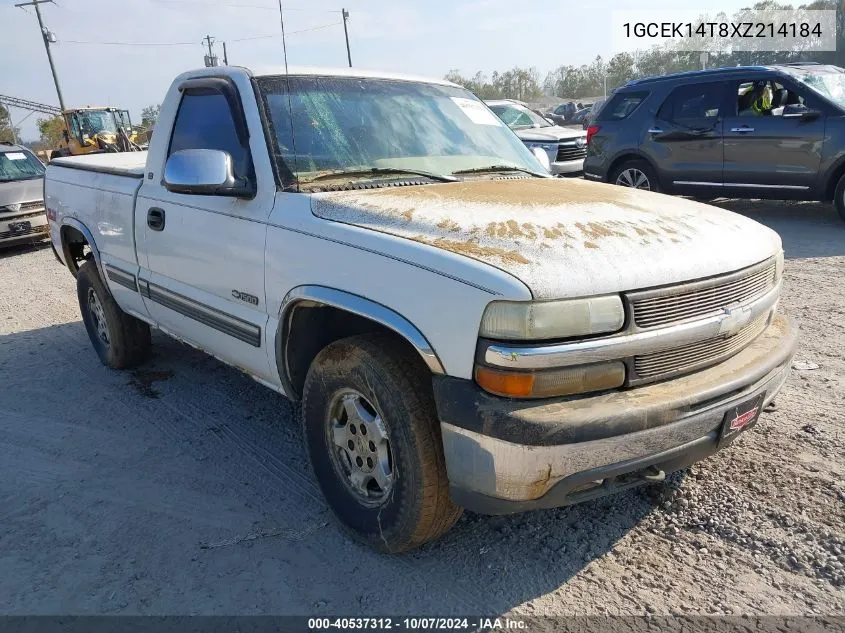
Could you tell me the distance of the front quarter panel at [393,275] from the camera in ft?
7.18

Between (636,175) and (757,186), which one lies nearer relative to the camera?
(757,186)

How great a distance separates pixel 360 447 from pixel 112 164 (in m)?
3.41

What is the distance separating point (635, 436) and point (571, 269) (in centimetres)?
58

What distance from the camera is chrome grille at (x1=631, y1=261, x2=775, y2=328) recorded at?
7.42 ft

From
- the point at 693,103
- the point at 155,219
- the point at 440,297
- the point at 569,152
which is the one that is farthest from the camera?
the point at 569,152

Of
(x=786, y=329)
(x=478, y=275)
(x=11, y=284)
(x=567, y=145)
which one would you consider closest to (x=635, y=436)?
(x=478, y=275)

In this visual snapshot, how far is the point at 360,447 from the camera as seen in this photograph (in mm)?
2762

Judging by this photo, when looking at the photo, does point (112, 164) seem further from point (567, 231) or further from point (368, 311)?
point (567, 231)

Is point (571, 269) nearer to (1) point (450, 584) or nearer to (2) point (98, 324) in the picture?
(1) point (450, 584)

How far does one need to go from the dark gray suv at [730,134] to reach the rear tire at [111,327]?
740 centimetres

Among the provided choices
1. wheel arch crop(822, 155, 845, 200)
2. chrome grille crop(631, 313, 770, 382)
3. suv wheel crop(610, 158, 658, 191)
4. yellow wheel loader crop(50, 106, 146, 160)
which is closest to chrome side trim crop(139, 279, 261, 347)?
chrome grille crop(631, 313, 770, 382)

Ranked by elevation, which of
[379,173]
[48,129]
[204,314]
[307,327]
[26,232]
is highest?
[379,173]

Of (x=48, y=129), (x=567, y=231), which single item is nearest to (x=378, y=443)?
(x=567, y=231)

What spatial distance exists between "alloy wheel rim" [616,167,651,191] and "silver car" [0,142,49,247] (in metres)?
8.46
